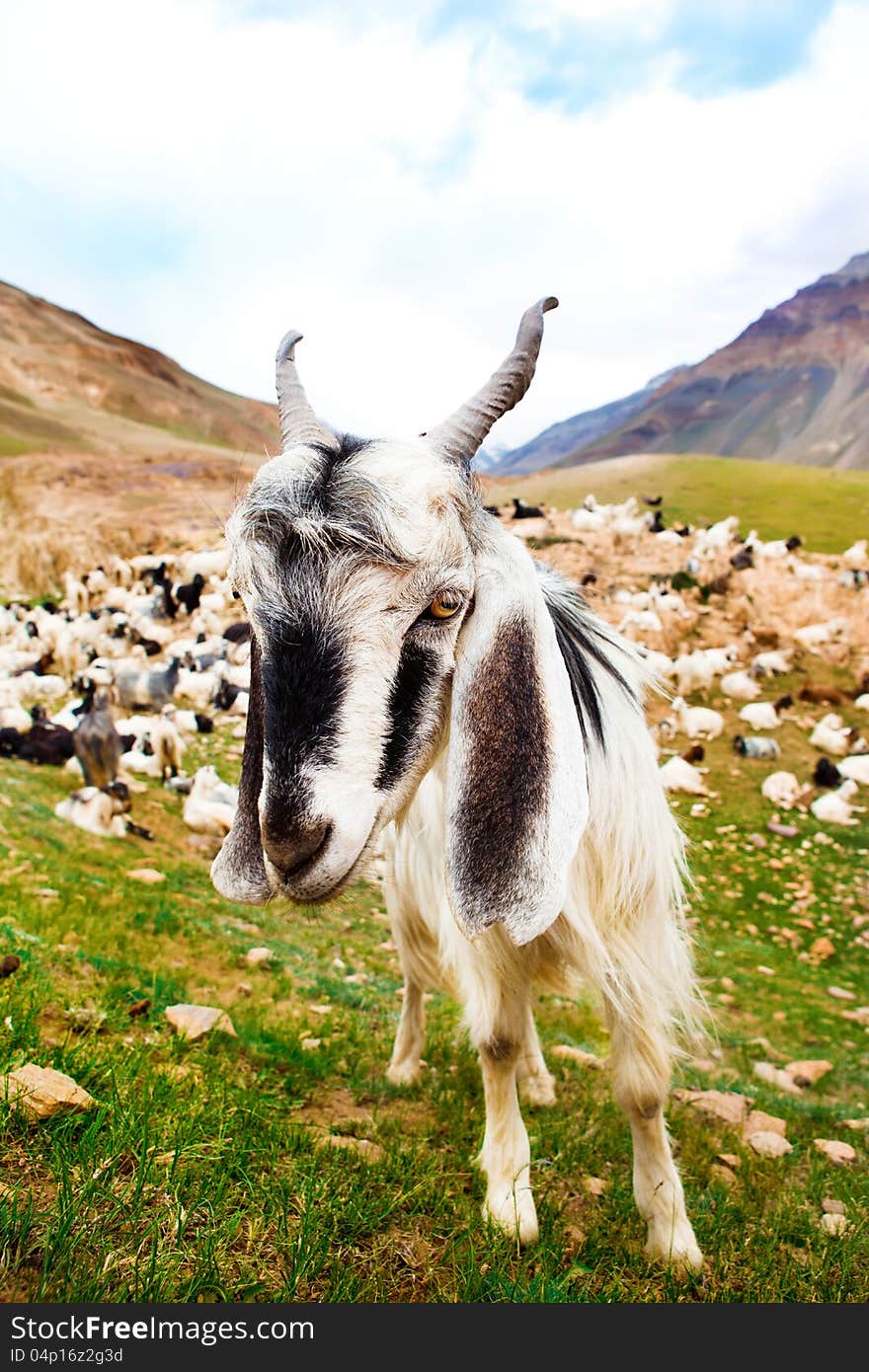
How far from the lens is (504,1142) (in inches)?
119

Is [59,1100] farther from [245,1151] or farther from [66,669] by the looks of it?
[66,669]

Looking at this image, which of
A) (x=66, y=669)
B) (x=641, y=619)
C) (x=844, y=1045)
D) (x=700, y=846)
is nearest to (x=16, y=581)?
(x=66, y=669)

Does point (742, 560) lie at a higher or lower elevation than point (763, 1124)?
higher

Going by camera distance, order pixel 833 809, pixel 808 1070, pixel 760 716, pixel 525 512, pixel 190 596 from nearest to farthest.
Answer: pixel 808 1070, pixel 833 809, pixel 760 716, pixel 190 596, pixel 525 512

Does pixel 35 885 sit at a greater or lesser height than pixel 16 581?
lesser

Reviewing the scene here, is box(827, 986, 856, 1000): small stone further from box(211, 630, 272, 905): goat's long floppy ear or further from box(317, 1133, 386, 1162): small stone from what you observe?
box(211, 630, 272, 905): goat's long floppy ear

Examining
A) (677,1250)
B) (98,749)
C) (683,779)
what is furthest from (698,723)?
(677,1250)

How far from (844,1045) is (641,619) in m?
13.6

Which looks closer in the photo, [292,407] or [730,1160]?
[292,407]

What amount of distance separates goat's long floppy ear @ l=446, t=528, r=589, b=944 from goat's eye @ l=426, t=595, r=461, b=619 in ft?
0.34

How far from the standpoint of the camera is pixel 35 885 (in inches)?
243

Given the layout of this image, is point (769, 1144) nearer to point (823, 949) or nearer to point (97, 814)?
point (823, 949)

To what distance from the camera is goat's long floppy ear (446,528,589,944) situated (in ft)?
7.54

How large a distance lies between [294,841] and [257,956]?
463 centimetres
